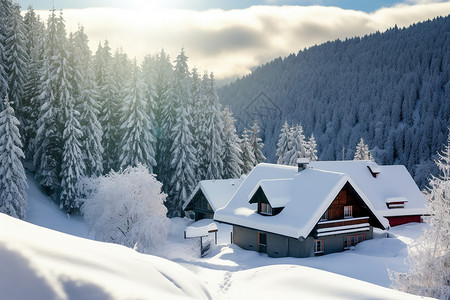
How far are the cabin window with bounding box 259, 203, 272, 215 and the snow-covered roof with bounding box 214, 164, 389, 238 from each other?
1.83 ft

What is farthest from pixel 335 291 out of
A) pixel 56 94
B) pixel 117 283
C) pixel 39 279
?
pixel 56 94

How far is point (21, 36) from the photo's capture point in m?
44.0

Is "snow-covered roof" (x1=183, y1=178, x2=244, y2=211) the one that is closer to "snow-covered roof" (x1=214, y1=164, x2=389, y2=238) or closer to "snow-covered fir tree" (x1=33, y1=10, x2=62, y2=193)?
"snow-covered roof" (x1=214, y1=164, x2=389, y2=238)

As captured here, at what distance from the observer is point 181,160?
45.3 meters

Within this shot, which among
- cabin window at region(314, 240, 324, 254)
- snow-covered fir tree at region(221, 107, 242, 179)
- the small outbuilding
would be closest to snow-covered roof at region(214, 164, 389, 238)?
cabin window at region(314, 240, 324, 254)

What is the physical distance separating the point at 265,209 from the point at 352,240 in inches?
304

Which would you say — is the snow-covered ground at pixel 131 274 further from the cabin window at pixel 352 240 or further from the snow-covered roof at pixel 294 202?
the cabin window at pixel 352 240

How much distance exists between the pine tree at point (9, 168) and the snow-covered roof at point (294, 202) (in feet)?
61.9

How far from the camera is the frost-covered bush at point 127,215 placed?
96.6ft

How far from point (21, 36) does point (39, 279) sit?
4856 cm

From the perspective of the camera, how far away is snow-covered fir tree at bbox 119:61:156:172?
4403cm

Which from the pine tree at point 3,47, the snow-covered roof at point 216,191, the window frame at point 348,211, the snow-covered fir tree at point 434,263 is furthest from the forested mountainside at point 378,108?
the snow-covered fir tree at point 434,263

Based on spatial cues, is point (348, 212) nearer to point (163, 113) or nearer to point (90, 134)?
point (163, 113)

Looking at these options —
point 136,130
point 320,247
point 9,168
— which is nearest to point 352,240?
point 320,247
